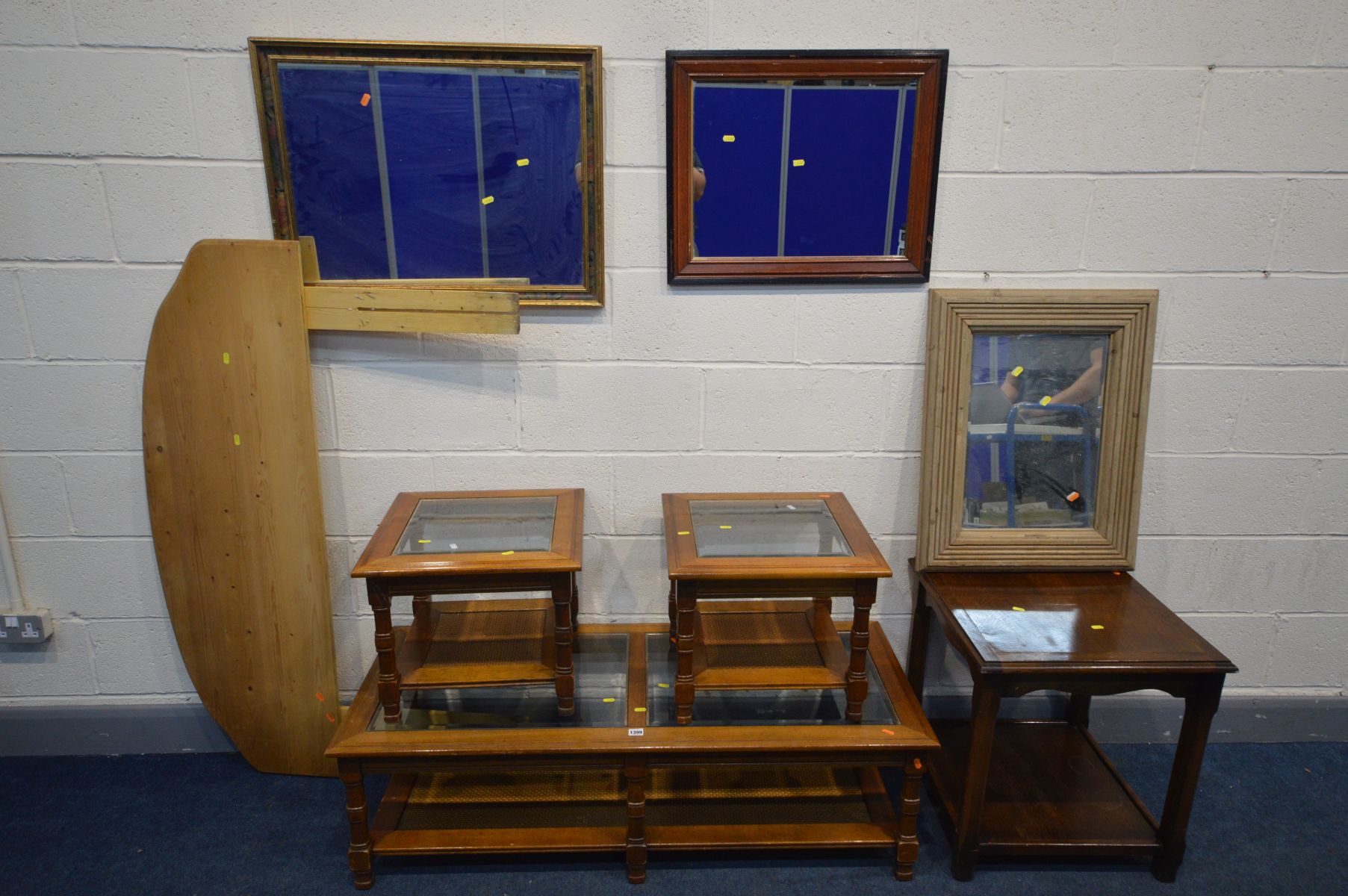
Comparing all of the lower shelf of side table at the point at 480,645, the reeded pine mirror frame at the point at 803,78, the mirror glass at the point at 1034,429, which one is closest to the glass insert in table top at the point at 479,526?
the lower shelf of side table at the point at 480,645

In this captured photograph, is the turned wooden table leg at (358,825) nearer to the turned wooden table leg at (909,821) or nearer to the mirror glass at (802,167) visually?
the turned wooden table leg at (909,821)

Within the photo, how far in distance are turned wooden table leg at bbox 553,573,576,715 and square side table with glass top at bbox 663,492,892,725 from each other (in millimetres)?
227

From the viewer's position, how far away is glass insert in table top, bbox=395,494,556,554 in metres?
1.74

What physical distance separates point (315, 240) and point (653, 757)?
4.56ft

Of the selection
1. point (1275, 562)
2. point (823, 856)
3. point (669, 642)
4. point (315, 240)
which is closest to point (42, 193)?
point (315, 240)

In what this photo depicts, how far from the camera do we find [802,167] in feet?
6.02

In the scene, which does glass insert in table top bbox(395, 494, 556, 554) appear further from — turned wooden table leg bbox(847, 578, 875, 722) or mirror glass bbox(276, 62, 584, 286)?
turned wooden table leg bbox(847, 578, 875, 722)

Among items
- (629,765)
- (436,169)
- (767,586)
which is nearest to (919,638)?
(767,586)

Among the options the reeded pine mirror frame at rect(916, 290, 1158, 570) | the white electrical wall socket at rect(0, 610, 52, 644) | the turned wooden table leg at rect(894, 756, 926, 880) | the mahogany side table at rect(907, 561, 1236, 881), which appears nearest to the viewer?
the mahogany side table at rect(907, 561, 1236, 881)

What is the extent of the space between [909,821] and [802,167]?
1.49 meters

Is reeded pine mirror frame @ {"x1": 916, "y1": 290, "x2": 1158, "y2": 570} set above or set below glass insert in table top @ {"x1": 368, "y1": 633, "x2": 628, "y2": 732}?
above

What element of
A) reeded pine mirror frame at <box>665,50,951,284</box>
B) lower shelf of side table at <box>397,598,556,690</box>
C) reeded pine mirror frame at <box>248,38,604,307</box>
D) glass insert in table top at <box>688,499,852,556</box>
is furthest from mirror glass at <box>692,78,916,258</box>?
lower shelf of side table at <box>397,598,556,690</box>

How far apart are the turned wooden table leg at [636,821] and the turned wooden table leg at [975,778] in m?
0.70

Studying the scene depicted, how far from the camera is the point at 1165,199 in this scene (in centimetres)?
189
